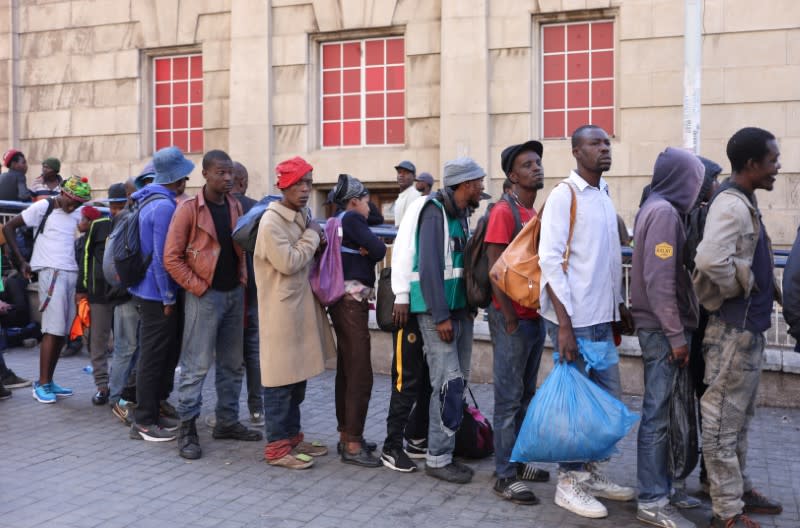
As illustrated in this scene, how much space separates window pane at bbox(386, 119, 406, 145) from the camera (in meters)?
13.4

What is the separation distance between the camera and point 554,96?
1244cm

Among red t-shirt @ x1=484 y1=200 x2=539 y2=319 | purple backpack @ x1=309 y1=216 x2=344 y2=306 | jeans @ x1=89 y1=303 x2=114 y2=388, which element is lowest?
jeans @ x1=89 y1=303 x2=114 y2=388

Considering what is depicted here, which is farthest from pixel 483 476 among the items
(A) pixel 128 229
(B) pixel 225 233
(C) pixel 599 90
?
(C) pixel 599 90

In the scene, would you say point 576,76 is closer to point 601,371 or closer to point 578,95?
point 578,95

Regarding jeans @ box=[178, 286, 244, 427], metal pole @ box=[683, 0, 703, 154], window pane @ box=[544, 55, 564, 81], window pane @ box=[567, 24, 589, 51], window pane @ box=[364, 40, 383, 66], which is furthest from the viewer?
window pane @ box=[364, 40, 383, 66]

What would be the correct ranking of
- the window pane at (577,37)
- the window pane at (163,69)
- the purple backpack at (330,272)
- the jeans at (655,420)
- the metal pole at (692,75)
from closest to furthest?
the jeans at (655,420)
the purple backpack at (330,272)
the metal pole at (692,75)
the window pane at (577,37)
the window pane at (163,69)

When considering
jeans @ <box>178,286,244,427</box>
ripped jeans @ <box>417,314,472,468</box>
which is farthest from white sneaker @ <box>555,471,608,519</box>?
jeans @ <box>178,286,244,427</box>

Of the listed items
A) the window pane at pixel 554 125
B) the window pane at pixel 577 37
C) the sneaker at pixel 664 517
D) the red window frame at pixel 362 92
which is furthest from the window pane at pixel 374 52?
the sneaker at pixel 664 517

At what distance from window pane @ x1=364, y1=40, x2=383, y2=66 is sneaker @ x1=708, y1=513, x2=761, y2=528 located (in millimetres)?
9994

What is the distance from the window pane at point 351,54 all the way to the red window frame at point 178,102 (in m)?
2.67

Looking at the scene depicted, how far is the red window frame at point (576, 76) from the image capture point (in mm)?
12148

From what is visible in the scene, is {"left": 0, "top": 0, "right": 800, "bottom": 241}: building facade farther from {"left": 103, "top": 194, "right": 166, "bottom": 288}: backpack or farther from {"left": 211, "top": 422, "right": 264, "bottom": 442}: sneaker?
{"left": 211, "top": 422, "right": 264, "bottom": 442}: sneaker

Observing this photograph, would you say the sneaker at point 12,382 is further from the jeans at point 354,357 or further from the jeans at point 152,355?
the jeans at point 354,357

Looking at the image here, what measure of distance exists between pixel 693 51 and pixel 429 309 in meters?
5.71
